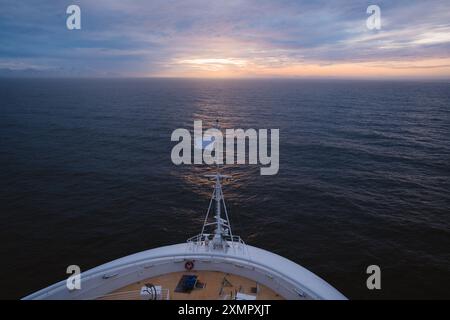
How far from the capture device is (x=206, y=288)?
17.0 meters

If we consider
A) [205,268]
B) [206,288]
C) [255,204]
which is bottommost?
[255,204]

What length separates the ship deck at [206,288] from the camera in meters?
16.4

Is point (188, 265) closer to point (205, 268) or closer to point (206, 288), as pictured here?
point (205, 268)

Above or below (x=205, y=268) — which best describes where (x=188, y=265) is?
above

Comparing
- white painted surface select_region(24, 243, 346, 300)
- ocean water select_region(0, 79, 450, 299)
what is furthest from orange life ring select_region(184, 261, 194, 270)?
ocean water select_region(0, 79, 450, 299)

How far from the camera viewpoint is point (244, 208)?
130 feet

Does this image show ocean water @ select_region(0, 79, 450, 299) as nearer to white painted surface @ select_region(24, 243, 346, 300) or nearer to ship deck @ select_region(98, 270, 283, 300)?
white painted surface @ select_region(24, 243, 346, 300)

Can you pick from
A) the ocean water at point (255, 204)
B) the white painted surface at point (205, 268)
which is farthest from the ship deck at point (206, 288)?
the ocean water at point (255, 204)

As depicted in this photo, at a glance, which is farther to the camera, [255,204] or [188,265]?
[255,204]

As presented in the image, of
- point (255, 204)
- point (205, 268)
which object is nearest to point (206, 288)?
point (205, 268)
